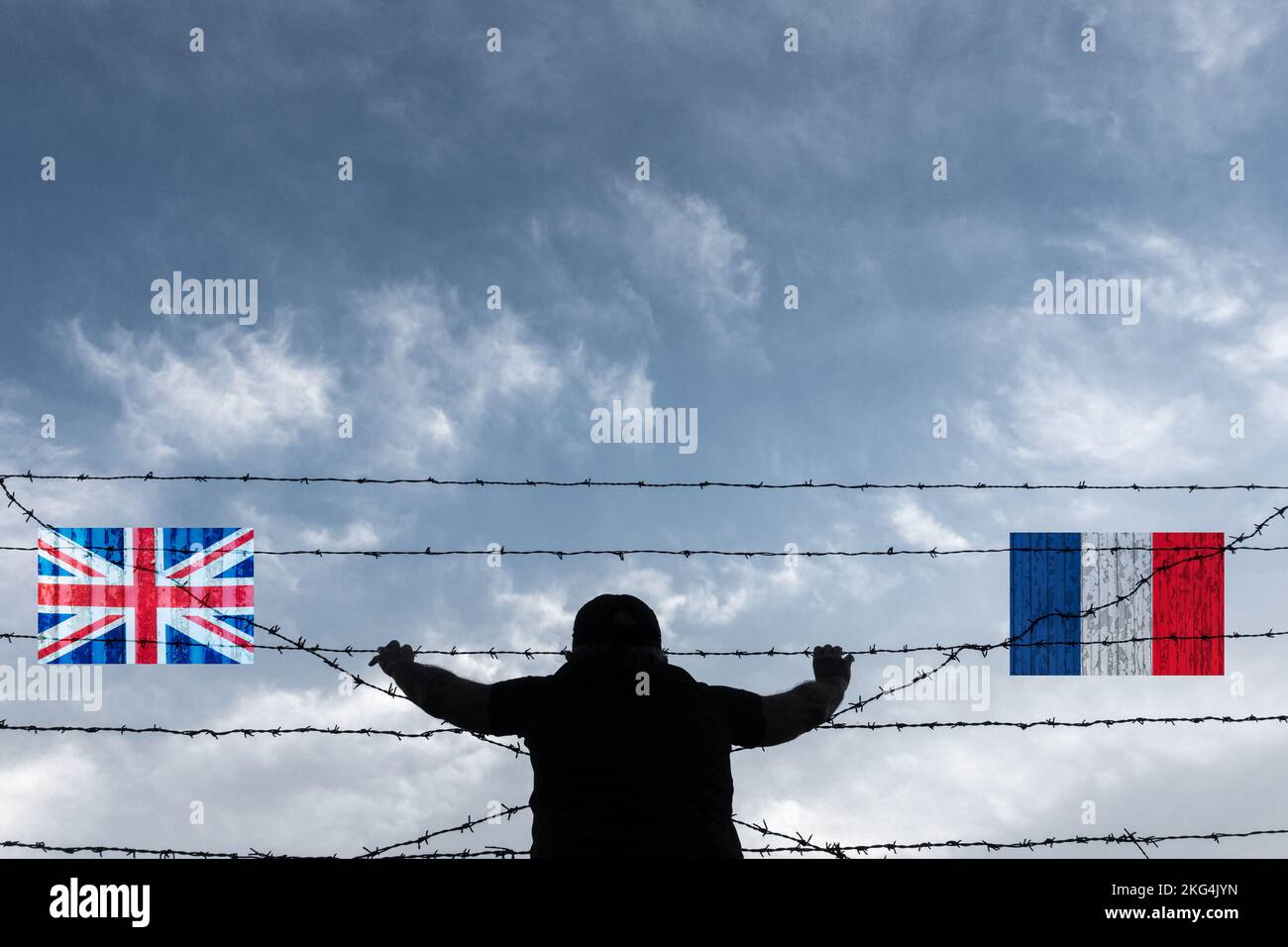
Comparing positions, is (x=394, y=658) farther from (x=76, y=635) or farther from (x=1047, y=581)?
(x=1047, y=581)

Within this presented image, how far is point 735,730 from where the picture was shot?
392 cm

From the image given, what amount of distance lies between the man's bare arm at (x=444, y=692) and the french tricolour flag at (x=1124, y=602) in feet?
11.3

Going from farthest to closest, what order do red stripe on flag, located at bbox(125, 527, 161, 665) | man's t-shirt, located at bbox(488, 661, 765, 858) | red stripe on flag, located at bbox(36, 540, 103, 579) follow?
red stripe on flag, located at bbox(125, 527, 161, 665) < red stripe on flag, located at bbox(36, 540, 103, 579) < man's t-shirt, located at bbox(488, 661, 765, 858)

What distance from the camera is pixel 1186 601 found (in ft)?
19.8

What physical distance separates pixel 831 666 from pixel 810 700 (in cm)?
49

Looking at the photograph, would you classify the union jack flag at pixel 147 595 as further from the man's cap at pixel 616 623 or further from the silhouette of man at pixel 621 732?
the man's cap at pixel 616 623

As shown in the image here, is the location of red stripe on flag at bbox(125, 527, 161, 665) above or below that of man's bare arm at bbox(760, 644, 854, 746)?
above

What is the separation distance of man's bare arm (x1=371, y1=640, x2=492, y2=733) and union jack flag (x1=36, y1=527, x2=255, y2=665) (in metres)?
1.99

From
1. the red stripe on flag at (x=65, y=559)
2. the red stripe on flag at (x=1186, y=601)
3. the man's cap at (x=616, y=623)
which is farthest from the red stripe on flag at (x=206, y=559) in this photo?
the red stripe on flag at (x=1186, y=601)

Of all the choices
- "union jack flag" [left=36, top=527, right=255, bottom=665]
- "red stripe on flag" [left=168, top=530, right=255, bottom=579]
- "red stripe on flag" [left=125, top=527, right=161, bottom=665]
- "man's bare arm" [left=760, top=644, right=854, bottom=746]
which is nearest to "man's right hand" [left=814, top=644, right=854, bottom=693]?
"man's bare arm" [left=760, top=644, right=854, bottom=746]

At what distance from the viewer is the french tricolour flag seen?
19.0 feet

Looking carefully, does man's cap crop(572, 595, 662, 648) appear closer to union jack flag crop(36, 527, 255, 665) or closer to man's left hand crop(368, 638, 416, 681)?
man's left hand crop(368, 638, 416, 681)
